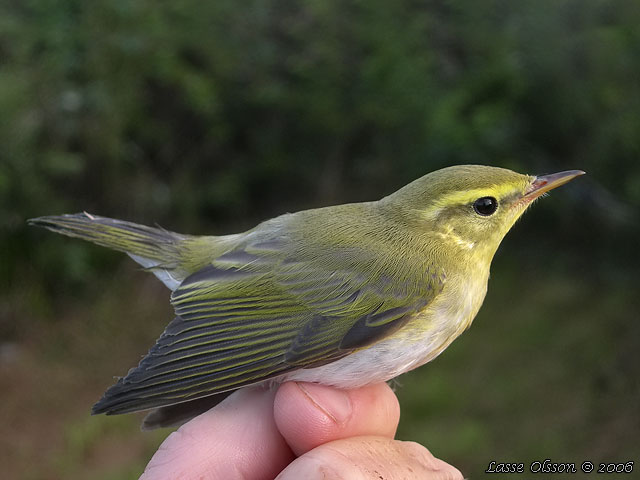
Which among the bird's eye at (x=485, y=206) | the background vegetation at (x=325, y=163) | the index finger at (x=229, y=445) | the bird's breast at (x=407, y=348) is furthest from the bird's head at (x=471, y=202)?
the background vegetation at (x=325, y=163)

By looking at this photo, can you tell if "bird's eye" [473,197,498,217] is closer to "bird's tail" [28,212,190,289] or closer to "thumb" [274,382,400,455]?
"thumb" [274,382,400,455]

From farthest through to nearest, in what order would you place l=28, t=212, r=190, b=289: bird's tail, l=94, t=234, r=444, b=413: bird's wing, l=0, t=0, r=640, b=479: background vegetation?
l=0, t=0, r=640, b=479: background vegetation
l=28, t=212, r=190, b=289: bird's tail
l=94, t=234, r=444, b=413: bird's wing

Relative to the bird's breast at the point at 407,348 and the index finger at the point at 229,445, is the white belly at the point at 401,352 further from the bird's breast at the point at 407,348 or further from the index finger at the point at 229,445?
the index finger at the point at 229,445

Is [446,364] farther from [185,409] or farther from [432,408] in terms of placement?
[185,409]

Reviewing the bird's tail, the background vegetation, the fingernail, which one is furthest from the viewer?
the background vegetation

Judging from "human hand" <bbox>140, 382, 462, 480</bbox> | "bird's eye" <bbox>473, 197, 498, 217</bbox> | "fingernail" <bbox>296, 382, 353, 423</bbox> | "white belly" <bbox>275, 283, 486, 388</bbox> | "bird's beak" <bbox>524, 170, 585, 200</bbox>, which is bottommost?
"human hand" <bbox>140, 382, 462, 480</bbox>

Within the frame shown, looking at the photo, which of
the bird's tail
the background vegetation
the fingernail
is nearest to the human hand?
the fingernail

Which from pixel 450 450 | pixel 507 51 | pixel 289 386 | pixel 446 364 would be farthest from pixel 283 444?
pixel 507 51

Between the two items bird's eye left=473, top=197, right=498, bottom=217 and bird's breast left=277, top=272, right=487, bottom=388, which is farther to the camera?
bird's eye left=473, top=197, right=498, bottom=217
